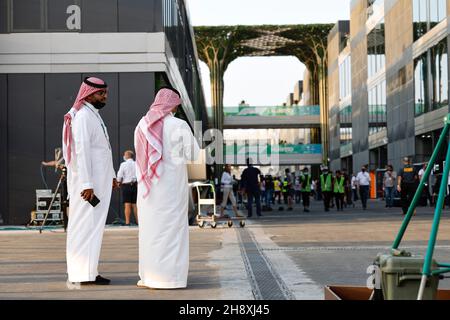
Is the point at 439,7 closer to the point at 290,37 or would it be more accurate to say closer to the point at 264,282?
the point at 264,282

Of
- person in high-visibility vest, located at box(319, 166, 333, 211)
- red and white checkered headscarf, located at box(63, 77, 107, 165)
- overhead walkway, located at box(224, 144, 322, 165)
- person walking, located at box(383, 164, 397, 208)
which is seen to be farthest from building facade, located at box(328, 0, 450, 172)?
red and white checkered headscarf, located at box(63, 77, 107, 165)

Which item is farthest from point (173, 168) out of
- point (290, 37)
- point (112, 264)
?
point (290, 37)

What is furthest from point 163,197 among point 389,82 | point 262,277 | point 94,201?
point 389,82

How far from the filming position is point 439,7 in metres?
38.1

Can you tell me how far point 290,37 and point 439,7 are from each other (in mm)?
40325

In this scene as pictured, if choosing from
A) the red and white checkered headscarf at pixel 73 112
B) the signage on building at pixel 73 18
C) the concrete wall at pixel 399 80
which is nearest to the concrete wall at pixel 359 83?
the concrete wall at pixel 399 80

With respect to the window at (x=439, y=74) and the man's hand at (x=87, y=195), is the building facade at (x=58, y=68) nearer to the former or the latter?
the man's hand at (x=87, y=195)

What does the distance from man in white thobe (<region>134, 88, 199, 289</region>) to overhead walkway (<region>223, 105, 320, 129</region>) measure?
2641 inches

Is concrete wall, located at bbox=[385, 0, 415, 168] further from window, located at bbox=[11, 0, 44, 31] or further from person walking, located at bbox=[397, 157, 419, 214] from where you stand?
window, located at bbox=[11, 0, 44, 31]

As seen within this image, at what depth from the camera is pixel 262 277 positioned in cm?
797

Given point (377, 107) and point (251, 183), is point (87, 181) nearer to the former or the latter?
point (251, 183)

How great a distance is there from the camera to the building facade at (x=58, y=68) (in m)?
20.9

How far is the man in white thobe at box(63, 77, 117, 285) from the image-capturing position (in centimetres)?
769

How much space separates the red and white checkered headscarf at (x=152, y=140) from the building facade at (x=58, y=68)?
13.3 meters
